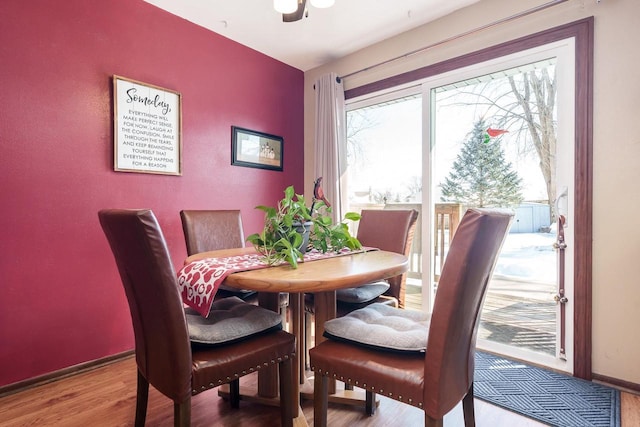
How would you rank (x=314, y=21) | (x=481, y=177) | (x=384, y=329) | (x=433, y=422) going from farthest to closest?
(x=314, y=21), (x=481, y=177), (x=384, y=329), (x=433, y=422)

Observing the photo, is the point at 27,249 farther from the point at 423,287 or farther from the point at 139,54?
the point at 423,287

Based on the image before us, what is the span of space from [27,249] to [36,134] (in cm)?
66

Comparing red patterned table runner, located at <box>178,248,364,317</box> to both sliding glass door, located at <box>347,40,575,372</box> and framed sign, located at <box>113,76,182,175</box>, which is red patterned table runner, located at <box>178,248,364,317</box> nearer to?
framed sign, located at <box>113,76,182,175</box>

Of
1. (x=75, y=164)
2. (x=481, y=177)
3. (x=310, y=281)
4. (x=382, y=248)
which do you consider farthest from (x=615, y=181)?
(x=75, y=164)

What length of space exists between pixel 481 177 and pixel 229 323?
2065mm

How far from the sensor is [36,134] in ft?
6.37

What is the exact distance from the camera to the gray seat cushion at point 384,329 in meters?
1.16

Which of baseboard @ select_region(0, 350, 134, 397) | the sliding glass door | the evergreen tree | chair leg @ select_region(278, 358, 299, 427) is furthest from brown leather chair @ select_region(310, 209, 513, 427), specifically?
baseboard @ select_region(0, 350, 134, 397)

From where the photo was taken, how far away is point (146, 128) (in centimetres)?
238

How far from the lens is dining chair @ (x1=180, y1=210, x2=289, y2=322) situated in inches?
81.5

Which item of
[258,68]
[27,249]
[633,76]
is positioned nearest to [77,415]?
[27,249]

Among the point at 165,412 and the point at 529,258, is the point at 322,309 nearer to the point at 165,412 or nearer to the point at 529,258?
the point at 165,412

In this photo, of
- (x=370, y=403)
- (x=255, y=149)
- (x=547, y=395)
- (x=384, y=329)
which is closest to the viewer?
(x=384, y=329)

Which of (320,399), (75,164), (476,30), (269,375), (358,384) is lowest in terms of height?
(269,375)
